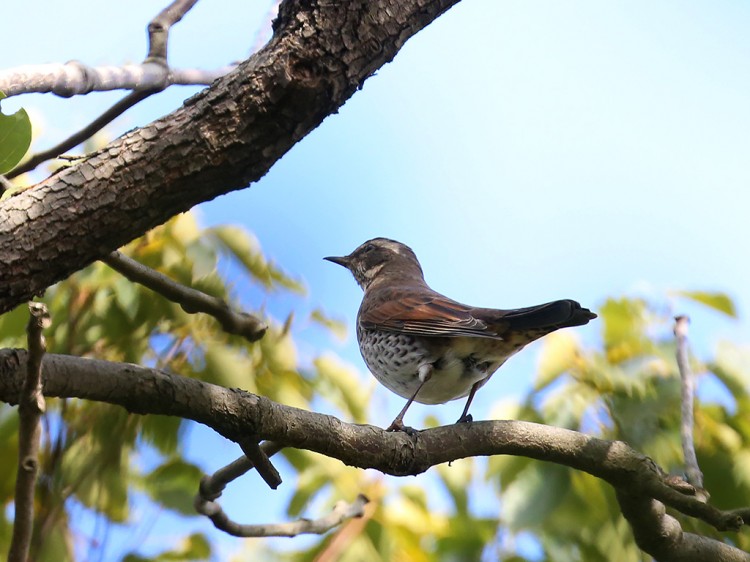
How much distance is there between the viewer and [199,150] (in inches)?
101

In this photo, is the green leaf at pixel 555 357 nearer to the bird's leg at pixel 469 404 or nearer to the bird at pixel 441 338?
the bird at pixel 441 338

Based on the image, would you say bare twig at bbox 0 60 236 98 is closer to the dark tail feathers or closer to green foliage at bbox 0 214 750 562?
green foliage at bbox 0 214 750 562

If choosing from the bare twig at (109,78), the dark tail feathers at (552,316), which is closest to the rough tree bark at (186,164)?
the bare twig at (109,78)

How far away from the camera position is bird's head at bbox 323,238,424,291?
7.52 meters

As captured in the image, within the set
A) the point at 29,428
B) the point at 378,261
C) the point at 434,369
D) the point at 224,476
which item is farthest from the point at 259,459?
the point at 378,261

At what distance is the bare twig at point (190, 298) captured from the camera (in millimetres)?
3498

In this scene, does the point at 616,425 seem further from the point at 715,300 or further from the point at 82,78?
the point at 82,78

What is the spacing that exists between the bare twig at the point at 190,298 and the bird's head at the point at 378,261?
11.7 feet

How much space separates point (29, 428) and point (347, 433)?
3.77 ft

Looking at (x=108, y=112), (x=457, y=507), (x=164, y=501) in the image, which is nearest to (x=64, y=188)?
(x=108, y=112)

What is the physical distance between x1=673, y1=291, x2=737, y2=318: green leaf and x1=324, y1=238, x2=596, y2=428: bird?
1.97ft

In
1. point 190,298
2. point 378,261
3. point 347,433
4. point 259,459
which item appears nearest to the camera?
point 259,459

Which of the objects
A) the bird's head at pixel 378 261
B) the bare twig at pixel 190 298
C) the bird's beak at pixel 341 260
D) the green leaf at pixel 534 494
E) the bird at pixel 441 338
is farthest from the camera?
the bird's beak at pixel 341 260

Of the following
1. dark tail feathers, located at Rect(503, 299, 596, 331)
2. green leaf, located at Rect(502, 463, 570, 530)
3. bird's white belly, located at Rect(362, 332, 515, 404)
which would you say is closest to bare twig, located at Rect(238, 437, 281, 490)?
green leaf, located at Rect(502, 463, 570, 530)
